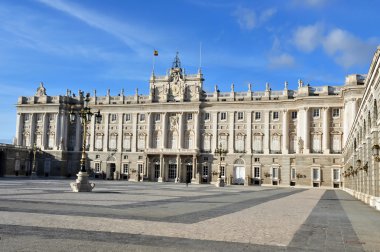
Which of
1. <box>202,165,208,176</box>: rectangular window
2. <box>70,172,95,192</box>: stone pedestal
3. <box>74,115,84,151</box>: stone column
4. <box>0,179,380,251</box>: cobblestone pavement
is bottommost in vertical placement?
<box>0,179,380,251</box>: cobblestone pavement

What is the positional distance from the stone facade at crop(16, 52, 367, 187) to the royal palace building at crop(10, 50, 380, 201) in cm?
18

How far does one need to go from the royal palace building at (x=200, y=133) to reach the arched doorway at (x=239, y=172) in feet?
0.60

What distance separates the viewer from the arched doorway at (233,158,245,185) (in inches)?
3196

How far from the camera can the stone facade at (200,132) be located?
75.0 meters

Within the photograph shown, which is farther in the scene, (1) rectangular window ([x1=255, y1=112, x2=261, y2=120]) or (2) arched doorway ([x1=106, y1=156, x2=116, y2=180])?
(2) arched doorway ([x1=106, y1=156, x2=116, y2=180])

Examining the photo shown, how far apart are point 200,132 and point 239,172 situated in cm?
1060

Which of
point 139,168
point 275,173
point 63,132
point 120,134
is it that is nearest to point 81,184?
point 275,173

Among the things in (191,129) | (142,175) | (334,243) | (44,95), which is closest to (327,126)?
(191,129)

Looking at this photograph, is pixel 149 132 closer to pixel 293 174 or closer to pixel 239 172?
pixel 239 172

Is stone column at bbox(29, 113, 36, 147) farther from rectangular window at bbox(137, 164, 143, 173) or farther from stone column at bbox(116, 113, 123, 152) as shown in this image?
rectangular window at bbox(137, 164, 143, 173)

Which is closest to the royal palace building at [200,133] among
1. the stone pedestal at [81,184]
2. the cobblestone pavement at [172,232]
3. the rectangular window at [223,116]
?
the rectangular window at [223,116]

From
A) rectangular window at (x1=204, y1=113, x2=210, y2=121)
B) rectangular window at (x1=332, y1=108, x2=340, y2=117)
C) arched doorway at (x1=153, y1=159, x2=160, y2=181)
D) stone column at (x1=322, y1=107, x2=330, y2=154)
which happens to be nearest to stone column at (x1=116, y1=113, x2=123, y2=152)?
arched doorway at (x1=153, y1=159, x2=160, y2=181)

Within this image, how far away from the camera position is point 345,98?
2788 inches

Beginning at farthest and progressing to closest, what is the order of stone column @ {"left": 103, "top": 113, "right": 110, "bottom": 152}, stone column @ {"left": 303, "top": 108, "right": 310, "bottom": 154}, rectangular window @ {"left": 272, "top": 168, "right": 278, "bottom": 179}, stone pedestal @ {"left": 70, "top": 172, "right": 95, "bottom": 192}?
stone column @ {"left": 103, "top": 113, "right": 110, "bottom": 152}
rectangular window @ {"left": 272, "top": 168, "right": 278, "bottom": 179}
stone column @ {"left": 303, "top": 108, "right": 310, "bottom": 154}
stone pedestal @ {"left": 70, "top": 172, "right": 95, "bottom": 192}
